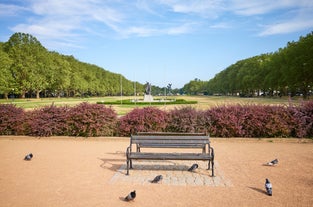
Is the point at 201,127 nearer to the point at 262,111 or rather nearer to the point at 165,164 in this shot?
the point at 262,111

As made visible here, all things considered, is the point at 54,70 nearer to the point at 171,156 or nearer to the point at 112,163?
the point at 112,163

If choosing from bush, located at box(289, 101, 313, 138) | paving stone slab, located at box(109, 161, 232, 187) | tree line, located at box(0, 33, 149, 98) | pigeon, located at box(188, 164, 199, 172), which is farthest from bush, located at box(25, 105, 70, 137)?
tree line, located at box(0, 33, 149, 98)

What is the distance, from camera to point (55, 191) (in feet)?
20.3

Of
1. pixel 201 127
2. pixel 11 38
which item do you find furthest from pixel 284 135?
pixel 11 38

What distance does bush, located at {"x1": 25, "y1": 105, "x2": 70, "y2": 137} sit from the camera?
13.2 meters

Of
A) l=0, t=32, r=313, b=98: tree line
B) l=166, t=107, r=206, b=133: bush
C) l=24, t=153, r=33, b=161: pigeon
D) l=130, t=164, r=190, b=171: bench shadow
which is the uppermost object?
l=0, t=32, r=313, b=98: tree line

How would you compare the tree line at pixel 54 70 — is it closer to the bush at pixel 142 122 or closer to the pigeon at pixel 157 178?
the bush at pixel 142 122

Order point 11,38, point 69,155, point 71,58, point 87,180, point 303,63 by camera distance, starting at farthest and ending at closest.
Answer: point 71,58
point 11,38
point 303,63
point 69,155
point 87,180

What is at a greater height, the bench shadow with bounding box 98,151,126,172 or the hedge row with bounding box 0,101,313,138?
the hedge row with bounding box 0,101,313,138

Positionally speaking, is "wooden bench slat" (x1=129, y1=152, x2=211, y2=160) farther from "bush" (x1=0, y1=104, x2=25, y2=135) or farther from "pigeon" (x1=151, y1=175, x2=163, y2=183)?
"bush" (x1=0, y1=104, x2=25, y2=135)

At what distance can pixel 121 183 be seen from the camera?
6730 mm

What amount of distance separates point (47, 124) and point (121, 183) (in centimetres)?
792

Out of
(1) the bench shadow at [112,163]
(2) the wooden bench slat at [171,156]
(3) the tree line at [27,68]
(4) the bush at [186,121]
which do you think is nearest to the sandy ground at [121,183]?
(1) the bench shadow at [112,163]

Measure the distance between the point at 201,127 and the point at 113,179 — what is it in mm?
6847
